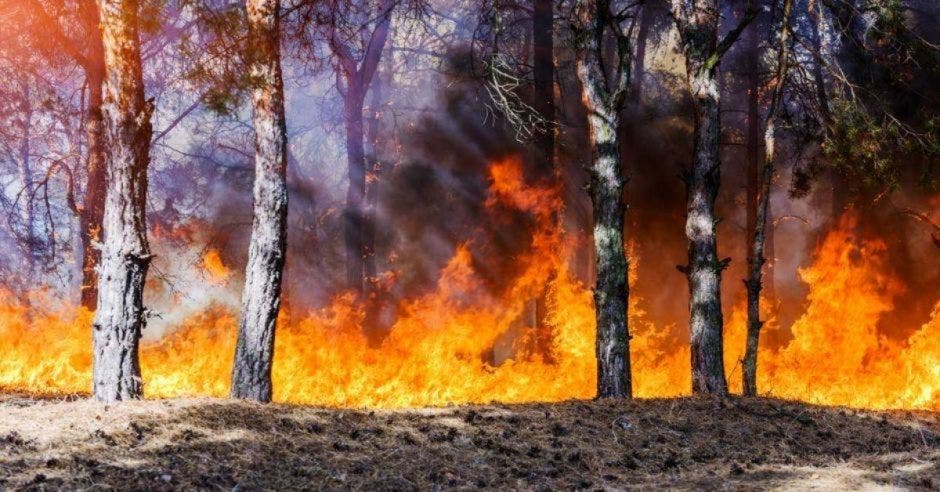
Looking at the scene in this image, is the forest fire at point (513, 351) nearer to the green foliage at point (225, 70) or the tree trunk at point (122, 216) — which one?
the tree trunk at point (122, 216)

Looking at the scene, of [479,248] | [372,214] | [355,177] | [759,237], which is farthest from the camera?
[479,248]

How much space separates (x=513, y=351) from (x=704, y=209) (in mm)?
13050

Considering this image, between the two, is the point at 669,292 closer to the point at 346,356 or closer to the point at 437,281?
the point at 437,281

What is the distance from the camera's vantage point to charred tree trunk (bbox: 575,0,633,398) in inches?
435

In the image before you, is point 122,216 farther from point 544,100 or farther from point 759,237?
point 544,100

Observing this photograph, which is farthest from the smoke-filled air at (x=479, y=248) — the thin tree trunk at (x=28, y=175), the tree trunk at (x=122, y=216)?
the thin tree trunk at (x=28, y=175)

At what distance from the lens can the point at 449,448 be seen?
7559 mm

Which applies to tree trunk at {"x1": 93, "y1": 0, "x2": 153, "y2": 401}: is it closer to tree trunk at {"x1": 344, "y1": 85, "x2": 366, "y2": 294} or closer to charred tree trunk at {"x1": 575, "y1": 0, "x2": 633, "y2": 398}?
charred tree trunk at {"x1": 575, "y1": 0, "x2": 633, "y2": 398}

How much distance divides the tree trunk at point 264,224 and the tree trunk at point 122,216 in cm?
120

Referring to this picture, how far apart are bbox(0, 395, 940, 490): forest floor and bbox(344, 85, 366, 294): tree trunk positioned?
12.2 meters

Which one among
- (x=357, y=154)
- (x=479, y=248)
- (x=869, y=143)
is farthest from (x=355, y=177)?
(x=869, y=143)

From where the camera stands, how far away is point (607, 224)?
11141 mm

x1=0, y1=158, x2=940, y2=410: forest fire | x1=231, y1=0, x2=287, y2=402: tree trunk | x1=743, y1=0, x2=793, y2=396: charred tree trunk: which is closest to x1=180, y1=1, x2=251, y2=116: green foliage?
x1=231, y1=0, x2=287, y2=402: tree trunk

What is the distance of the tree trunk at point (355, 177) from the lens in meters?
21.6
